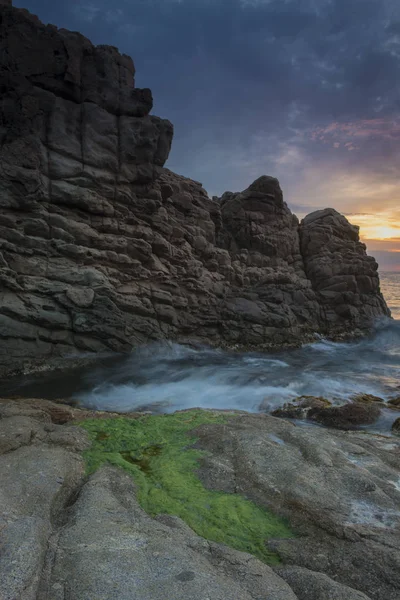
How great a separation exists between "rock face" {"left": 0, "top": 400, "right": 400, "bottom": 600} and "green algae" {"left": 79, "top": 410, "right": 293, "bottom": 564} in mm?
266

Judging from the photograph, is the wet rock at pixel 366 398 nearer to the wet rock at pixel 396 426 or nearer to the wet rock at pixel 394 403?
the wet rock at pixel 394 403

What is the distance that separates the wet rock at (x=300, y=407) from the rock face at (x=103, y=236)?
1335 cm

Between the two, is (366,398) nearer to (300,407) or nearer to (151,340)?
(300,407)

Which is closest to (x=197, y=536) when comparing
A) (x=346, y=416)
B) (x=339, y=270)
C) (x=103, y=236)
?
(x=346, y=416)

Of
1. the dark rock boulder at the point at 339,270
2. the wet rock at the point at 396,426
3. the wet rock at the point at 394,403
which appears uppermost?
the dark rock boulder at the point at 339,270

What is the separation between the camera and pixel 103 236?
96.0 feet

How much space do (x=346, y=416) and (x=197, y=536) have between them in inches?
441

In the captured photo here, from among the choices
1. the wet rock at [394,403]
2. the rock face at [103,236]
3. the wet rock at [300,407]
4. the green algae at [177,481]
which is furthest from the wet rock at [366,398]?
the rock face at [103,236]

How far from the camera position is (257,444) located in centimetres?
892

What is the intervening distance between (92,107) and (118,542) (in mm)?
34119

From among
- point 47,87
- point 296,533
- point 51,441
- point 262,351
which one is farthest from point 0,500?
point 47,87

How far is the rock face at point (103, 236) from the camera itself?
24.7 meters

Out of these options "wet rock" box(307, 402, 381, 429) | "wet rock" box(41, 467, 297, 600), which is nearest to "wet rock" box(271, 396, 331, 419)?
"wet rock" box(307, 402, 381, 429)

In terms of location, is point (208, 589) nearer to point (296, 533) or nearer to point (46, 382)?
point (296, 533)
